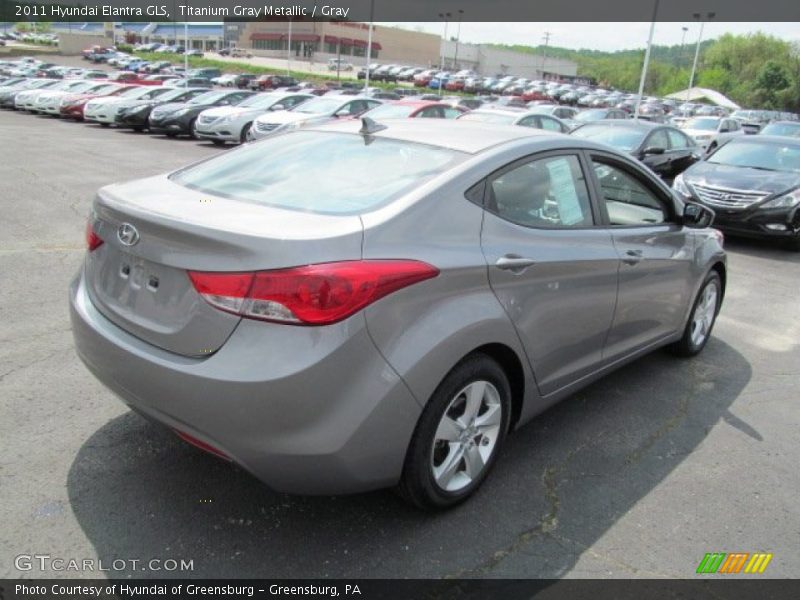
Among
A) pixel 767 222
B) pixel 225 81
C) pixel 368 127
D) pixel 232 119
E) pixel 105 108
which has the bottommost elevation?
pixel 225 81

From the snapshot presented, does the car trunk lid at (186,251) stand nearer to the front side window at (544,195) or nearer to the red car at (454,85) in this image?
the front side window at (544,195)

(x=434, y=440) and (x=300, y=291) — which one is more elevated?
(x=300, y=291)

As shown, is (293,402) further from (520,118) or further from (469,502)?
(520,118)

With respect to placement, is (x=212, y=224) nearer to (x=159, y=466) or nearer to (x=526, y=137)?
(x=159, y=466)

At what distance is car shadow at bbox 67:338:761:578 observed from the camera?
2613 millimetres

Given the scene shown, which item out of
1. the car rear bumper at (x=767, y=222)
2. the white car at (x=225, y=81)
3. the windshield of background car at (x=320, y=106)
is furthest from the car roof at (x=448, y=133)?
the white car at (x=225, y=81)

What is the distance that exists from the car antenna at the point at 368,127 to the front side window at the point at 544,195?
801 millimetres

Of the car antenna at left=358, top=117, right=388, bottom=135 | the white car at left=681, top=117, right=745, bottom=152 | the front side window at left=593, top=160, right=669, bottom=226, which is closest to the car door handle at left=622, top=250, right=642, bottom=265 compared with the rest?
the front side window at left=593, top=160, right=669, bottom=226

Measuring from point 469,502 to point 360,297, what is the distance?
49.3 inches

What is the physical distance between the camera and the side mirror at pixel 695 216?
441 cm

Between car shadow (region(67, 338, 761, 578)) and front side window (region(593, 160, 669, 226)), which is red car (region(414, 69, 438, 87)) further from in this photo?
car shadow (region(67, 338, 761, 578))

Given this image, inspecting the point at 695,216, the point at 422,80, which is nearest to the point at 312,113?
the point at 695,216

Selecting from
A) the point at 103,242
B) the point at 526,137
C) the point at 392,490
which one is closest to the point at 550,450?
the point at 392,490

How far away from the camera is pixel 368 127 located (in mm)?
3521
